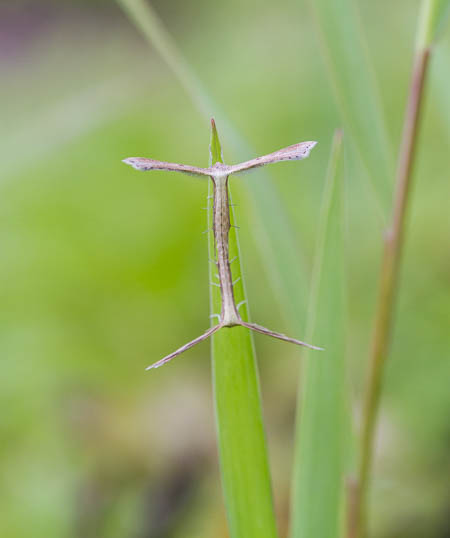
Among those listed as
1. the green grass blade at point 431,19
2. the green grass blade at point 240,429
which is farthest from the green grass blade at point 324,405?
the green grass blade at point 431,19

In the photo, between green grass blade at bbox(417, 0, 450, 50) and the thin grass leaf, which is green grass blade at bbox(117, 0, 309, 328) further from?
green grass blade at bbox(417, 0, 450, 50)

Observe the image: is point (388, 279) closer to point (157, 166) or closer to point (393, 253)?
point (393, 253)

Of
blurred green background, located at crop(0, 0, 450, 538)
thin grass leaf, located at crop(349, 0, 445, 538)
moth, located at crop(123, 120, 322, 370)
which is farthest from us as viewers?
blurred green background, located at crop(0, 0, 450, 538)

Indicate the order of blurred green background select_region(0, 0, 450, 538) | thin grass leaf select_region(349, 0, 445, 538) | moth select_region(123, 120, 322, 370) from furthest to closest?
1. blurred green background select_region(0, 0, 450, 538)
2. thin grass leaf select_region(349, 0, 445, 538)
3. moth select_region(123, 120, 322, 370)

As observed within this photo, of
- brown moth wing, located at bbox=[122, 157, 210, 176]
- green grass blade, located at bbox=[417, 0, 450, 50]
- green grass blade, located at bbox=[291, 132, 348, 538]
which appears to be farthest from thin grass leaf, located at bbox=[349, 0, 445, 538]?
brown moth wing, located at bbox=[122, 157, 210, 176]

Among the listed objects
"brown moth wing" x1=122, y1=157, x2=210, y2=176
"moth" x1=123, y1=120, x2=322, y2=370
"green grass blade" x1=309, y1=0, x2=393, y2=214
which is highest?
"green grass blade" x1=309, y1=0, x2=393, y2=214

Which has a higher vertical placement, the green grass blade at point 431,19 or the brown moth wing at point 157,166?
the green grass blade at point 431,19

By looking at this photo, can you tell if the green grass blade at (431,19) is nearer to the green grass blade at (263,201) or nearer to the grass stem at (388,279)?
the grass stem at (388,279)

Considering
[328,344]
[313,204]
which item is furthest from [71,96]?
[328,344]
